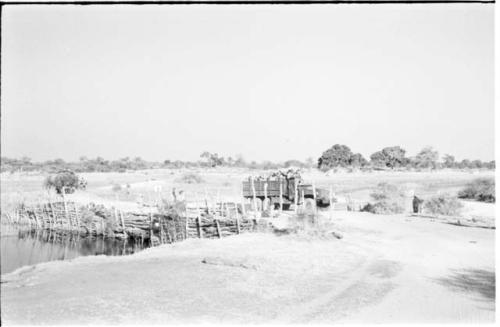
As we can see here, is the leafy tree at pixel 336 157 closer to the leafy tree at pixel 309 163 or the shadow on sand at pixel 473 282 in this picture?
the leafy tree at pixel 309 163

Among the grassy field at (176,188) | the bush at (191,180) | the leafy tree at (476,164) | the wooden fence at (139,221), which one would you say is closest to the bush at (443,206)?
the grassy field at (176,188)

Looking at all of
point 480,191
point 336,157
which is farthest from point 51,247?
point 336,157

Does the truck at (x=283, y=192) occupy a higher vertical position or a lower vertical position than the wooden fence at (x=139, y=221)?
higher

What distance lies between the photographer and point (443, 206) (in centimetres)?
2038

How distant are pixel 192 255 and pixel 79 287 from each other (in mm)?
3534

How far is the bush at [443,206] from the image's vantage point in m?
20.3

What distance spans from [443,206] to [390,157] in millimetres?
37082

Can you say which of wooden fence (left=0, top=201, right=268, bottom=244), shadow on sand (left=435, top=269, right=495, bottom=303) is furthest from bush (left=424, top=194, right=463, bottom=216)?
shadow on sand (left=435, top=269, right=495, bottom=303)

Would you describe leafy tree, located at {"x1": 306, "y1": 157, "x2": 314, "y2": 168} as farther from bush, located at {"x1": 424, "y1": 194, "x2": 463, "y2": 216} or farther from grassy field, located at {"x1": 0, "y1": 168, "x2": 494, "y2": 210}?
bush, located at {"x1": 424, "y1": 194, "x2": 463, "y2": 216}

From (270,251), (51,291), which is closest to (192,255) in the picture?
(270,251)

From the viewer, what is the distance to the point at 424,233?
1548cm

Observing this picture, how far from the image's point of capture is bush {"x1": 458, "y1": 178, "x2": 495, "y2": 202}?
25.9 m

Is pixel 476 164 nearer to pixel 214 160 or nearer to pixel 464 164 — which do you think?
pixel 464 164

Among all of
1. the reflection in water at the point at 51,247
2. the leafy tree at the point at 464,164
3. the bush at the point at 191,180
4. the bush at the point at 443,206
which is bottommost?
the reflection in water at the point at 51,247
